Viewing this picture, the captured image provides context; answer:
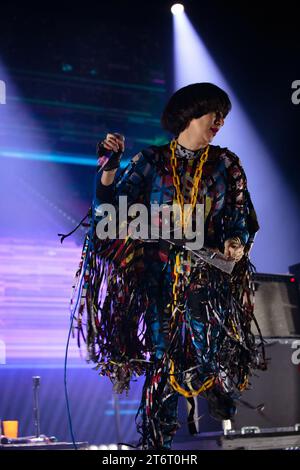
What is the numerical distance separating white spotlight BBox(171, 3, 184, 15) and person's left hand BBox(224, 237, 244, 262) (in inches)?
147

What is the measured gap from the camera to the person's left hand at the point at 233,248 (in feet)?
7.87

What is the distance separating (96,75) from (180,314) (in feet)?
13.7

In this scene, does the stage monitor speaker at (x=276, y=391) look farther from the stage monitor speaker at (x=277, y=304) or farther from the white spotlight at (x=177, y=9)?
the white spotlight at (x=177, y=9)

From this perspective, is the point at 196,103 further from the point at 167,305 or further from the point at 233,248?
the point at 167,305

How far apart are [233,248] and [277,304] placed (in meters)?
1.91

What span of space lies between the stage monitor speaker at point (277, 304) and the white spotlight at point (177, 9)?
2.59 meters

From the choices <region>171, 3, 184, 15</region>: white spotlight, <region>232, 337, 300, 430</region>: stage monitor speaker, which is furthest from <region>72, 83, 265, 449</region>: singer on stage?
<region>171, 3, 184, 15</region>: white spotlight

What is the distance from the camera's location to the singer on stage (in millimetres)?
2410

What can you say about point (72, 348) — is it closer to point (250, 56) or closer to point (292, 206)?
point (292, 206)

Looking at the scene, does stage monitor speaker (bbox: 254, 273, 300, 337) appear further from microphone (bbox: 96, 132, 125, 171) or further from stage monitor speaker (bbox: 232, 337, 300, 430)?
microphone (bbox: 96, 132, 125, 171)

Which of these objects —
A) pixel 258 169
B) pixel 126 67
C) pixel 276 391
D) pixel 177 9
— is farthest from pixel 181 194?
pixel 126 67

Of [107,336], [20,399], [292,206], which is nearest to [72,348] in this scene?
[20,399]

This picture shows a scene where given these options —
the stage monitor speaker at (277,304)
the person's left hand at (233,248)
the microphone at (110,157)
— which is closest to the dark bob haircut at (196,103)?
the microphone at (110,157)

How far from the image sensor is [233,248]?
7.87 feet
